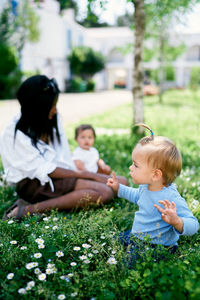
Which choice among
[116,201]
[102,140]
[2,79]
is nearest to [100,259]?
[116,201]

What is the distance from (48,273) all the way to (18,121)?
188 centimetres

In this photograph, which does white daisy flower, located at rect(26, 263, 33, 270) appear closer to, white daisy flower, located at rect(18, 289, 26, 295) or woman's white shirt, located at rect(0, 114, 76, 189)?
white daisy flower, located at rect(18, 289, 26, 295)

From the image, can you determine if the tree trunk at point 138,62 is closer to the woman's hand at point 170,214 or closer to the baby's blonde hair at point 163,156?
the baby's blonde hair at point 163,156

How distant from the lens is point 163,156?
2.31 metres

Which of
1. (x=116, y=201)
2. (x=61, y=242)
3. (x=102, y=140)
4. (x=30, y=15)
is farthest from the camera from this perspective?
(x=30, y=15)

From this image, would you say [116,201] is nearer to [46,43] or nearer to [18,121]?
[18,121]

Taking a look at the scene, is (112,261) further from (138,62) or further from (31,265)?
(138,62)

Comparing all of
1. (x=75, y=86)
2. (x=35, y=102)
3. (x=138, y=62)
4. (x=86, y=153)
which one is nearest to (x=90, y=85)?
(x=75, y=86)

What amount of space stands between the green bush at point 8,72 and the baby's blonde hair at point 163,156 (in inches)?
746

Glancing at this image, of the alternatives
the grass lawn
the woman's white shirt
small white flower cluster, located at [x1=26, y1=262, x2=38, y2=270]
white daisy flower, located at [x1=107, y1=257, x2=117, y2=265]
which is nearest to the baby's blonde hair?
the grass lawn

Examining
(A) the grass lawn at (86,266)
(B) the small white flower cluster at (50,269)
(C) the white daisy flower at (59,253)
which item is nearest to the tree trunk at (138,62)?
(A) the grass lawn at (86,266)

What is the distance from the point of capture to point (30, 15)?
23.0 metres

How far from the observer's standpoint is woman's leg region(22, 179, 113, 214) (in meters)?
3.40

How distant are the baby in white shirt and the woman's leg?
766 mm
